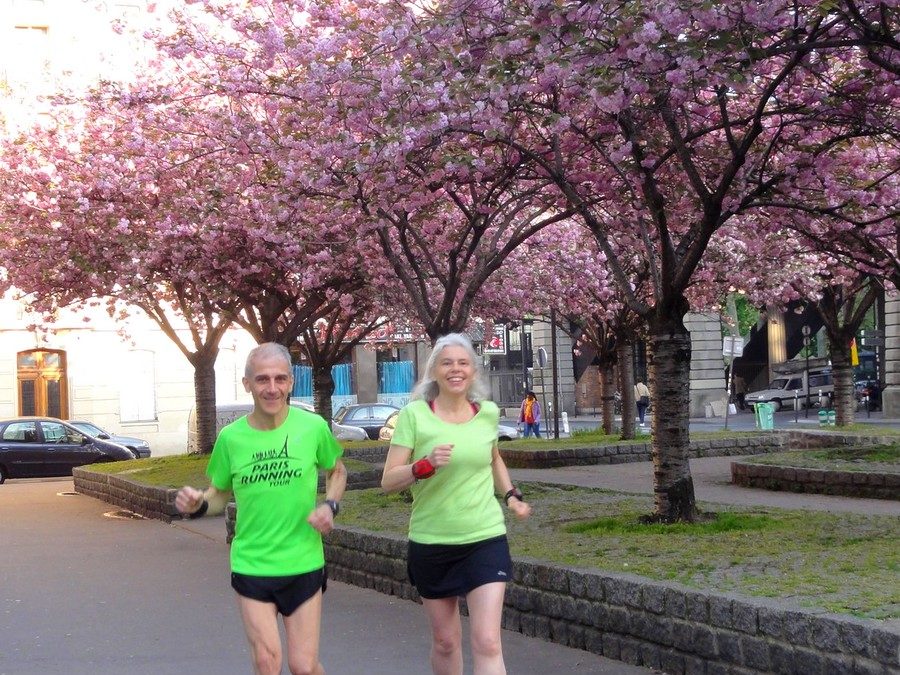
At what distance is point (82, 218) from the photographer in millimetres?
22547

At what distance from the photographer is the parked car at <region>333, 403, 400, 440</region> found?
37.9 m

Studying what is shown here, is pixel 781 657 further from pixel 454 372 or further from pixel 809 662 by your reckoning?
pixel 454 372

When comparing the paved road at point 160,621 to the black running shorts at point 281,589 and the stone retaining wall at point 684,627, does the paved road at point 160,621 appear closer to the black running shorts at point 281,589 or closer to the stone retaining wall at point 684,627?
the stone retaining wall at point 684,627

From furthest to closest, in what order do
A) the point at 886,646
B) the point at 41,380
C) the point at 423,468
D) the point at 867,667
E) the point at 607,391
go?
the point at 41,380 → the point at 607,391 → the point at 867,667 → the point at 886,646 → the point at 423,468

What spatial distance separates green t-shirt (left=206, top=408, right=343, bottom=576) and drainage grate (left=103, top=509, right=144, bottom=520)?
1573 centimetres

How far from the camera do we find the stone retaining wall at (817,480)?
16.7m

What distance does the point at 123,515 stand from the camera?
21438 millimetres

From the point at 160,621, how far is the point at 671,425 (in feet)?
14.1

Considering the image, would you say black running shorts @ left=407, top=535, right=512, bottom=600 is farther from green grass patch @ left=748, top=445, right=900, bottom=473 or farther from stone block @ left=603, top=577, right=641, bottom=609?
green grass patch @ left=748, top=445, right=900, bottom=473

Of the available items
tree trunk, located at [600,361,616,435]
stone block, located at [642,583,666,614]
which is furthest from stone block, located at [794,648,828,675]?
tree trunk, located at [600,361,616,435]

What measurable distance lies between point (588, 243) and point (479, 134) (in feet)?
49.3

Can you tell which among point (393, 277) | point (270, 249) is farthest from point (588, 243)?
point (270, 249)

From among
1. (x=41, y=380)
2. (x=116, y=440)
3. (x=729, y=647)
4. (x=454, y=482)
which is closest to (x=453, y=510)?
(x=454, y=482)

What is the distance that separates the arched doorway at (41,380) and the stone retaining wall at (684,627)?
35.1m
